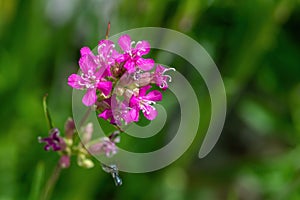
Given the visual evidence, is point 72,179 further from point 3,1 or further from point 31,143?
point 3,1

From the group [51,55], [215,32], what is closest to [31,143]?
[51,55]

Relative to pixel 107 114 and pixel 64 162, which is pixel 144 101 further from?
pixel 64 162

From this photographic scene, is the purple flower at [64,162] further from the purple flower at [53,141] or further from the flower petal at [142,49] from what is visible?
the flower petal at [142,49]

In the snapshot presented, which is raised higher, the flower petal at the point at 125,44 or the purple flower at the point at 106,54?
the flower petal at the point at 125,44

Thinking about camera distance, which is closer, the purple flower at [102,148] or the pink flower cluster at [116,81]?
the pink flower cluster at [116,81]

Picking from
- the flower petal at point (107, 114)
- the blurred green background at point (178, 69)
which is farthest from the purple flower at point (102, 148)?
the blurred green background at point (178, 69)

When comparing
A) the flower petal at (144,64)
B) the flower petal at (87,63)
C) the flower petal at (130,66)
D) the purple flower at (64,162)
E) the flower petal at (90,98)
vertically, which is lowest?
the purple flower at (64,162)

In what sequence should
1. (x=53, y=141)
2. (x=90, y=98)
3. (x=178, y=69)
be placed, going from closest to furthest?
(x=90, y=98)
(x=53, y=141)
(x=178, y=69)

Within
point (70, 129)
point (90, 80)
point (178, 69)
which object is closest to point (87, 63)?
point (90, 80)
